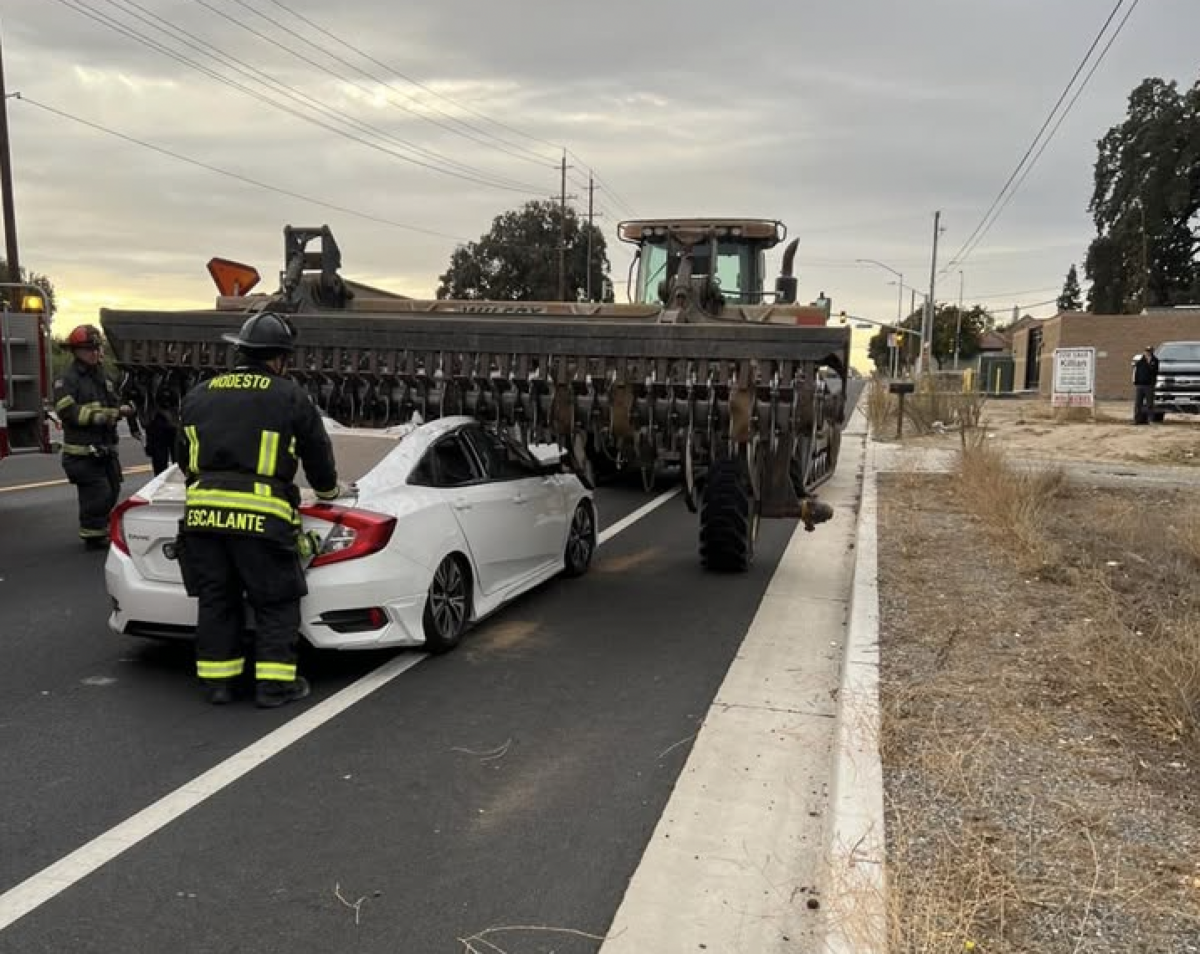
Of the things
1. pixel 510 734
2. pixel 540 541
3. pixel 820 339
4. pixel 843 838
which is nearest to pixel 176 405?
pixel 540 541

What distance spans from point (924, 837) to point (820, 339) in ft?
10.3

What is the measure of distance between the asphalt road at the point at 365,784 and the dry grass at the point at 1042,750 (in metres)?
1.02

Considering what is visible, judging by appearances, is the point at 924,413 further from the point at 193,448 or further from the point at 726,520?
the point at 193,448

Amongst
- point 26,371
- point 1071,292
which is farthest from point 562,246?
point 1071,292

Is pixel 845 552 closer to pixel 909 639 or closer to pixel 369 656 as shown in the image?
pixel 909 639

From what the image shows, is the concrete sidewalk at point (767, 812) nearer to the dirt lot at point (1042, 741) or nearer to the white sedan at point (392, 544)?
the dirt lot at point (1042, 741)

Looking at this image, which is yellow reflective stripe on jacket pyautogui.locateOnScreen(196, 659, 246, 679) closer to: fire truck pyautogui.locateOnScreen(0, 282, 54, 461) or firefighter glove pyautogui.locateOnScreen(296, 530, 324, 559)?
firefighter glove pyautogui.locateOnScreen(296, 530, 324, 559)

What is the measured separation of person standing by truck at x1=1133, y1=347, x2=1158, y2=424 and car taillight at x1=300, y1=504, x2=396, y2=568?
2218cm

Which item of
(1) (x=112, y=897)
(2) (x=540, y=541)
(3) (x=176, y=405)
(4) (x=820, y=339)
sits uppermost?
(4) (x=820, y=339)

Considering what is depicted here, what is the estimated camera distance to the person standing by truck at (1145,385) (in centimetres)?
2283

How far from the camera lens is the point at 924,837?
3420 mm

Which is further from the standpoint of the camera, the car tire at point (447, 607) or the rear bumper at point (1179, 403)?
the rear bumper at point (1179, 403)

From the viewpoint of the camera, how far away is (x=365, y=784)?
13.6ft

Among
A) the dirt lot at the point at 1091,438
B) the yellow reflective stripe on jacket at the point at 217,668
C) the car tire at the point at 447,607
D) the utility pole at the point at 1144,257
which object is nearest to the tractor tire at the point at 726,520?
the car tire at the point at 447,607
